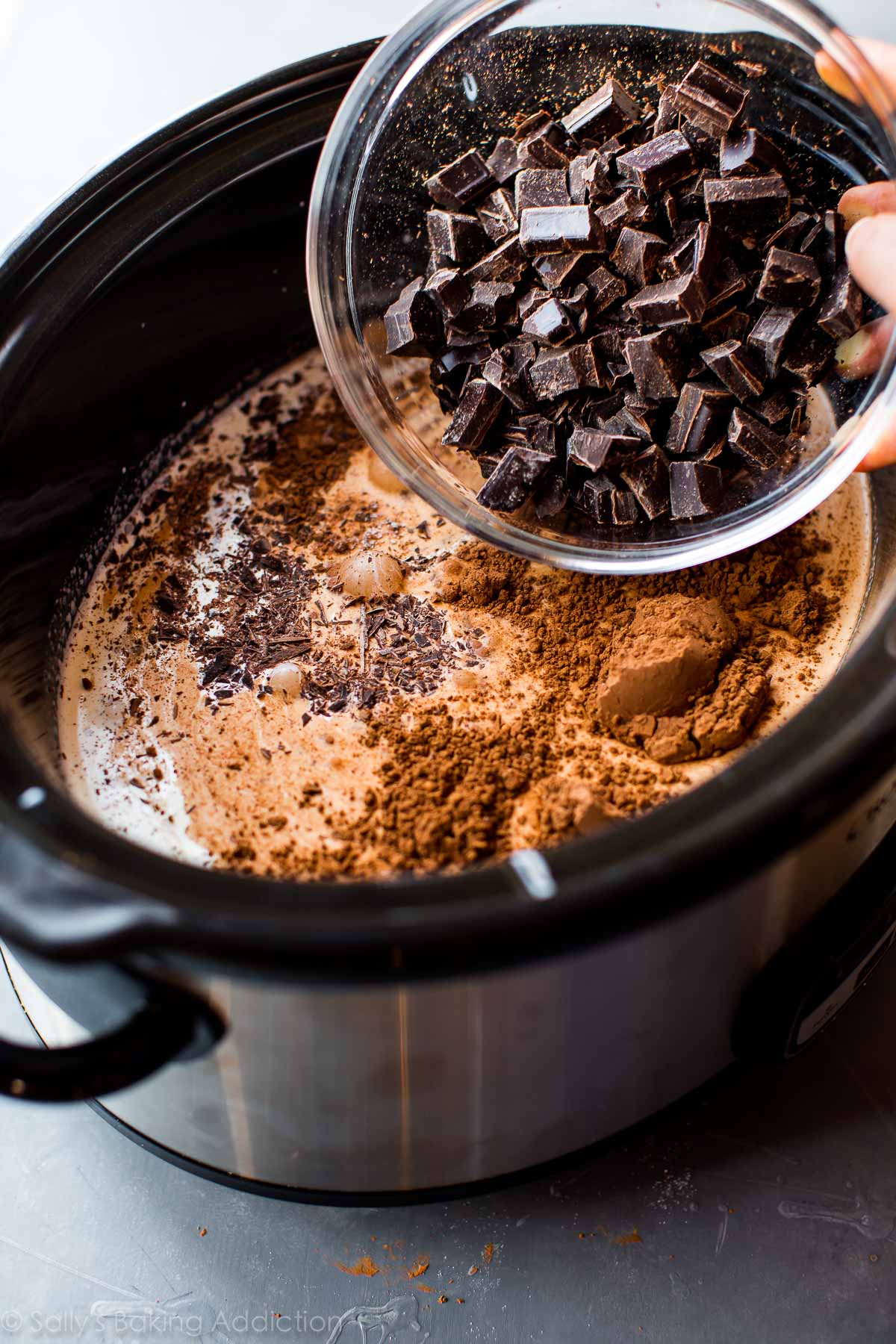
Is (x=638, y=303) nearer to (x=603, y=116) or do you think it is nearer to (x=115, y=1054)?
(x=603, y=116)

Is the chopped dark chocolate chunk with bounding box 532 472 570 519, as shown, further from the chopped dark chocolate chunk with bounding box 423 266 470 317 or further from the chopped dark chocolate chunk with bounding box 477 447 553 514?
the chopped dark chocolate chunk with bounding box 423 266 470 317

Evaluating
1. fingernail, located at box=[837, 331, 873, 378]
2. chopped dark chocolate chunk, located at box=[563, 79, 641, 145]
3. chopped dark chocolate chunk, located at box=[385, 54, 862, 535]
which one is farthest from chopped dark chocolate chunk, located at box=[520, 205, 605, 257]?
fingernail, located at box=[837, 331, 873, 378]

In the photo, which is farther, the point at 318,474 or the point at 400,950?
the point at 318,474

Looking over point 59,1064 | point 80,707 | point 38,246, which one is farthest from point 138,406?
point 59,1064

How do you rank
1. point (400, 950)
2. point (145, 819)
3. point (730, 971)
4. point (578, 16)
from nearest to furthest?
point (400, 950)
point (730, 971)
point (145, 819)
point (578, 16)

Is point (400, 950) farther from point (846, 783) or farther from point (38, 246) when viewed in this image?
point (38, 246)

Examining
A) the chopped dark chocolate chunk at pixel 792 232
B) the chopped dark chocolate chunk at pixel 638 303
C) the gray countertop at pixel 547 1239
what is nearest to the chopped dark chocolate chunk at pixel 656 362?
the chopped dark chocolate chunk at pixel 638 303

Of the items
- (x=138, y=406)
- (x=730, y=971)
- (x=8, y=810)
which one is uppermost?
(x=138, y=406)

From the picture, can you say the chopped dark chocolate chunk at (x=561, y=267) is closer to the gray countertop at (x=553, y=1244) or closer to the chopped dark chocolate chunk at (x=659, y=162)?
the chopped dark chocolate chunk at (x=659, y=162)
